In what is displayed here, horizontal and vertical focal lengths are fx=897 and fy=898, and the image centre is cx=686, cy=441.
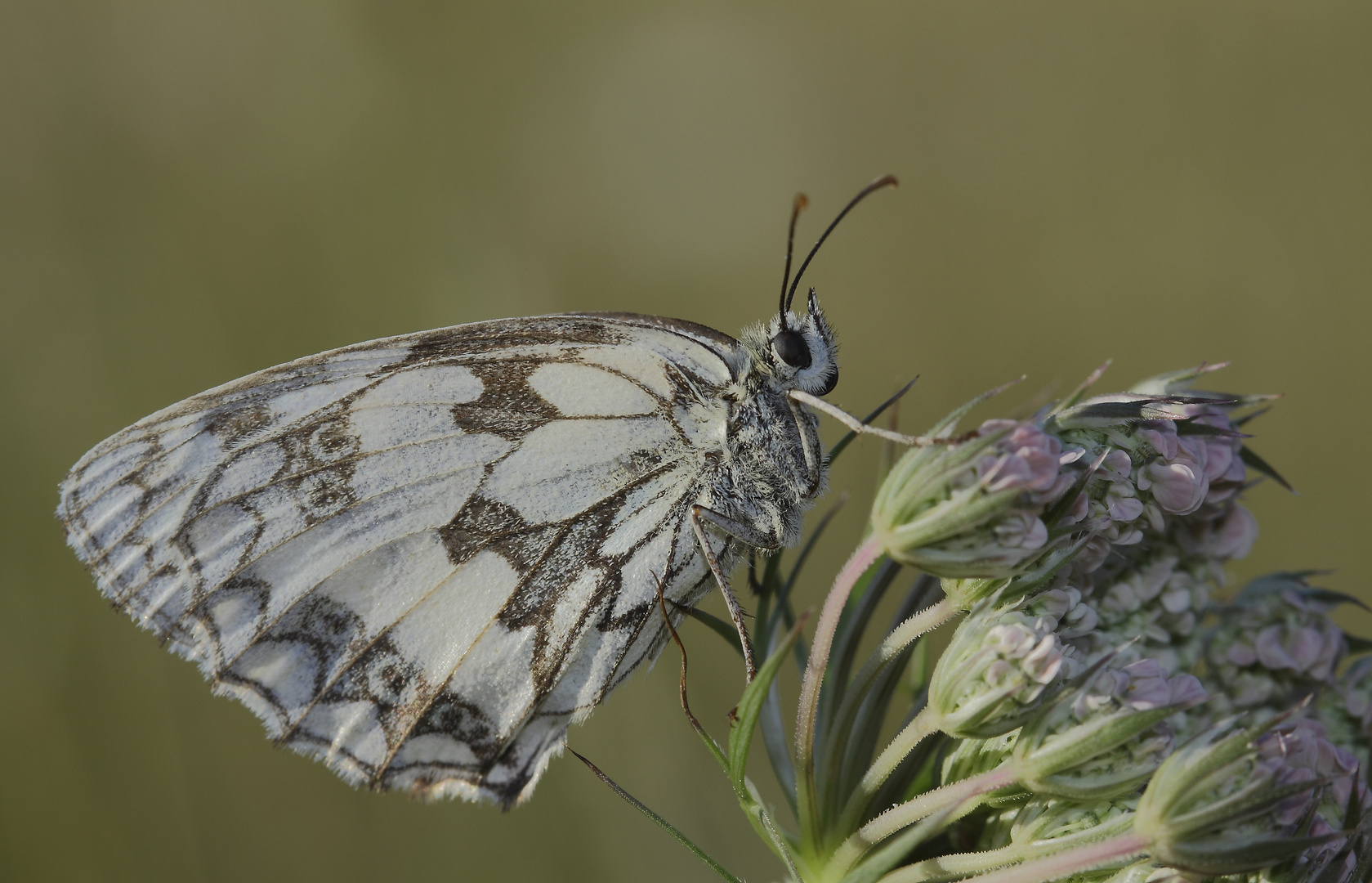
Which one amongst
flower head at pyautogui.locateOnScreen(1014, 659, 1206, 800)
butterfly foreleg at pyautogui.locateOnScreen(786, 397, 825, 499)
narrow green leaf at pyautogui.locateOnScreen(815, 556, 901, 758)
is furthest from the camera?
butterfly foreleg at pyautogui.locateOnScreen(786, 397, 825, 499)

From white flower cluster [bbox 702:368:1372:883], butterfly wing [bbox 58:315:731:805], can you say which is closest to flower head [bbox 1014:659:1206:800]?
white flower cluster [bbox 702:368:1372:883]

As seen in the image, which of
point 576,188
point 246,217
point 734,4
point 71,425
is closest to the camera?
point 71,425

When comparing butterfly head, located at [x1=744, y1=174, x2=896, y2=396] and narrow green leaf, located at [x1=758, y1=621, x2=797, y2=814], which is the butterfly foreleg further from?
narrow green leaf, located at [x1=758, y1=621, x2=797, y2=814]

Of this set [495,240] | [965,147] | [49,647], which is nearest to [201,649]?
[49,647]

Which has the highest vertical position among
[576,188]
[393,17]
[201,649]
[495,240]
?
[393,17]

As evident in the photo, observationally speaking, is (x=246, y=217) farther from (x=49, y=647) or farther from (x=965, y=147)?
(x=965, y=147)

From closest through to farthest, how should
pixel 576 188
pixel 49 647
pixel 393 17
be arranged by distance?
pixel 49 647, pixel 393 17, pixel 576 188

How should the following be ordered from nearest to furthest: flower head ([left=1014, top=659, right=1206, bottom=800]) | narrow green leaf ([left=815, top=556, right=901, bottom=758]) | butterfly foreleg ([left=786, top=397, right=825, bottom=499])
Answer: flower head ([left=1014, top=659, right=1206, bottom=800]) → narrow green leaf ([left=815, top=556, right=901, bottom=758]) → butterfly foreleg ([left=786, top=397, right=825, bottom=499])
